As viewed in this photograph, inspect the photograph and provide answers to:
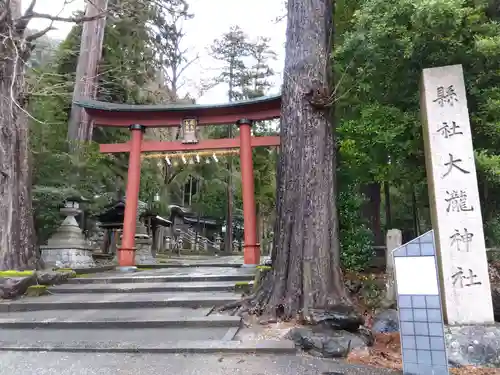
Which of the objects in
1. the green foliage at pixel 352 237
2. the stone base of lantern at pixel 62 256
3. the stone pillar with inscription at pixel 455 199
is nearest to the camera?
the stone pillar with inscription at pixel 455 199

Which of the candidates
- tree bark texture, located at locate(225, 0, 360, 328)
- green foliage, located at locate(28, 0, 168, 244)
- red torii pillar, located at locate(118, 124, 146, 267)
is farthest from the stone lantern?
tree bark texture, located at locate(225, 0, 360, 328)

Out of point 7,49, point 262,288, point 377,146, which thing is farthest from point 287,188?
point 7,49

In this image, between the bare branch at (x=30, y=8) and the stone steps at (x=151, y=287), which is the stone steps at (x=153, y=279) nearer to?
the stone steps at (x=151, y=287)

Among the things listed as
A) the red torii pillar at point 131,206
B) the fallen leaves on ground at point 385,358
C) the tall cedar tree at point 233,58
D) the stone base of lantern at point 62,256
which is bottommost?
the fallen leaves on ground at point 385,358

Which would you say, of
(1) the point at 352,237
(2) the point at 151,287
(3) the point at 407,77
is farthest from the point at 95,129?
(3) the point at 407,77

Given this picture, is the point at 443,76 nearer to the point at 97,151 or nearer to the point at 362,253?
the point at 362,253

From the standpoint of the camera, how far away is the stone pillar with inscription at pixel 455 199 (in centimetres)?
475

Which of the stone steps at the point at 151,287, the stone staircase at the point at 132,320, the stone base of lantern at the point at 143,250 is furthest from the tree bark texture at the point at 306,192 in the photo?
the stone base of lantern at the point at 143,250

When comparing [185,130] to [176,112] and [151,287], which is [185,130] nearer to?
[176,112]

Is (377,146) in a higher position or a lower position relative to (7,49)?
lower

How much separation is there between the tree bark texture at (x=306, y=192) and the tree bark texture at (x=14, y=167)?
5.62 m

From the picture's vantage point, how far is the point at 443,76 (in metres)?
5.38

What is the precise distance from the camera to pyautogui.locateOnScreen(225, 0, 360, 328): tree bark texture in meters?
5.30

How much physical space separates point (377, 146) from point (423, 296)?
→ 374 cm
